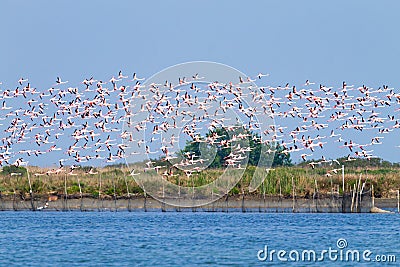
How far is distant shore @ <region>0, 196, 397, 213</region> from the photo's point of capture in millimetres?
77375

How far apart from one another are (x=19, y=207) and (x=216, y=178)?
602 inches

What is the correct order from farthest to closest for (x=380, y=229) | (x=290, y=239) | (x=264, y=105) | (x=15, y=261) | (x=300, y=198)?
(x=300, y=198), (x=264, y=105), (x=380, y=229), (x=290, y=239), (x=15, y=261)

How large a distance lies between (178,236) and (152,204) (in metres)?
24.8

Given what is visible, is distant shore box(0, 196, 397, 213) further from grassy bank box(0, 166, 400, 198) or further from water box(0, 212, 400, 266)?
water box(0, 212, 400, 266)

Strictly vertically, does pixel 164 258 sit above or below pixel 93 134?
below

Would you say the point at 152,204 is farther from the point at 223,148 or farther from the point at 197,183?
the point at 223,148

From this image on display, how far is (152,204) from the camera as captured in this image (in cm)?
8000

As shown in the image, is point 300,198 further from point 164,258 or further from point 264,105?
point 164,258

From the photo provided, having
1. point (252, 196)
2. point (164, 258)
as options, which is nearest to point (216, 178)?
point (252, 196)

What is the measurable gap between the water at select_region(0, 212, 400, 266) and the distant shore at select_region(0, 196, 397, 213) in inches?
80.9

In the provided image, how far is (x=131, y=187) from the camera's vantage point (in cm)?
8144

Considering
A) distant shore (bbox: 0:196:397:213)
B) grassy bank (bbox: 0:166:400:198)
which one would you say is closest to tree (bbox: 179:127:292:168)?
grassy bank (bbox: 0:166:400:198)

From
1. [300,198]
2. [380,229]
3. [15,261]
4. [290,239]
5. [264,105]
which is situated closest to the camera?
[15,261]

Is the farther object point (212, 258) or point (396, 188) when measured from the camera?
point (396, 188)
